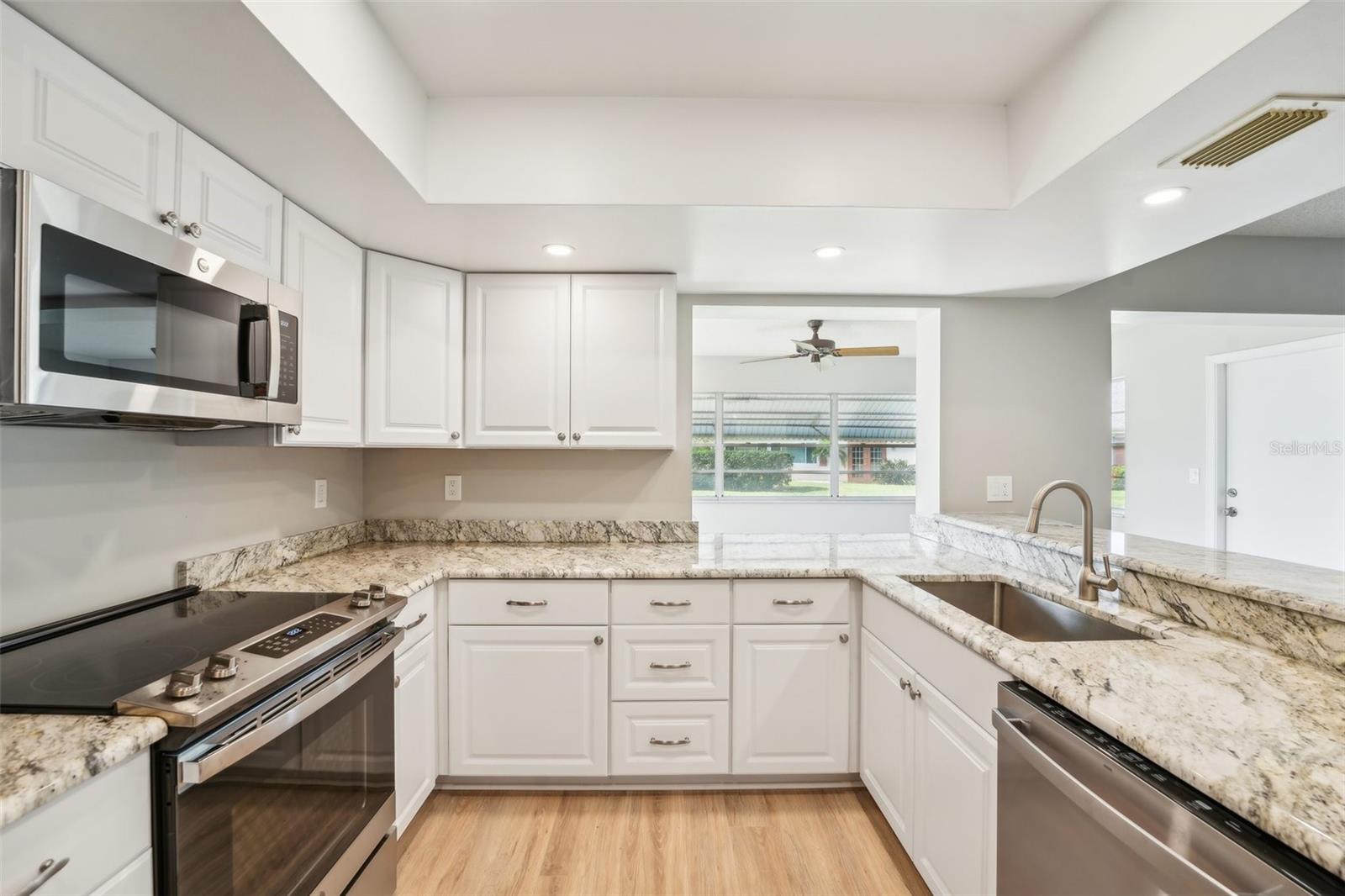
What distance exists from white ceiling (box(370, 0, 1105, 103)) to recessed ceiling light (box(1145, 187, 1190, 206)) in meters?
0.51

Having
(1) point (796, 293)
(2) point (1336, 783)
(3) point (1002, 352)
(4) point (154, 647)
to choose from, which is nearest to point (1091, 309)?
(3) point (1002, 352)

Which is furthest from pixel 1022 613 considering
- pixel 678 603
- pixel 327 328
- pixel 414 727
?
pixel 327 328

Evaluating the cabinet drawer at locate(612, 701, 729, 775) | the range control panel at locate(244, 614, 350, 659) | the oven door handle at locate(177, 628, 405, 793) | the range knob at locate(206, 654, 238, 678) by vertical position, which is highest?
the range knob at locate(206, 654, 238, 678)

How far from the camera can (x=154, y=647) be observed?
119 cm

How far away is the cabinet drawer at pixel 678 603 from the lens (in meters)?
2.07

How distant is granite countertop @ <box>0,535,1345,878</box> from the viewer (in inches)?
29.2

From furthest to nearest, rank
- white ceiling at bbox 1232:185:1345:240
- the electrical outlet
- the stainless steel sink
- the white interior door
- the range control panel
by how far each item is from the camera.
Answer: the white interior door
the electrical outlet
white ceiling at bbox 1232:185:1345:240
the stainless steel sink
the range control panel

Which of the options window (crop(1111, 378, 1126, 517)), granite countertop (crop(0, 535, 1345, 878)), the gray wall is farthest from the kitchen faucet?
window (crop(1111, 378, 1126, 517))

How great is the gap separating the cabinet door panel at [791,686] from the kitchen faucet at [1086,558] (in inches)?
29.5

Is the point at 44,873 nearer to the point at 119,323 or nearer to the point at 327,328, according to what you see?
the point at 119,323

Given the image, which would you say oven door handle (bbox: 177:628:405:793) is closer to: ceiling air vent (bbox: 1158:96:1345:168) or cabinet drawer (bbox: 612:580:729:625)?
cabinet drawer (bbox: 612:580:729:625)

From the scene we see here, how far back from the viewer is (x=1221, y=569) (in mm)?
1486

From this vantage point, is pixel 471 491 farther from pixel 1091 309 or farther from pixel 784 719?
pixel 1091 309

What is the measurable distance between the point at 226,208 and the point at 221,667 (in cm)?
110
